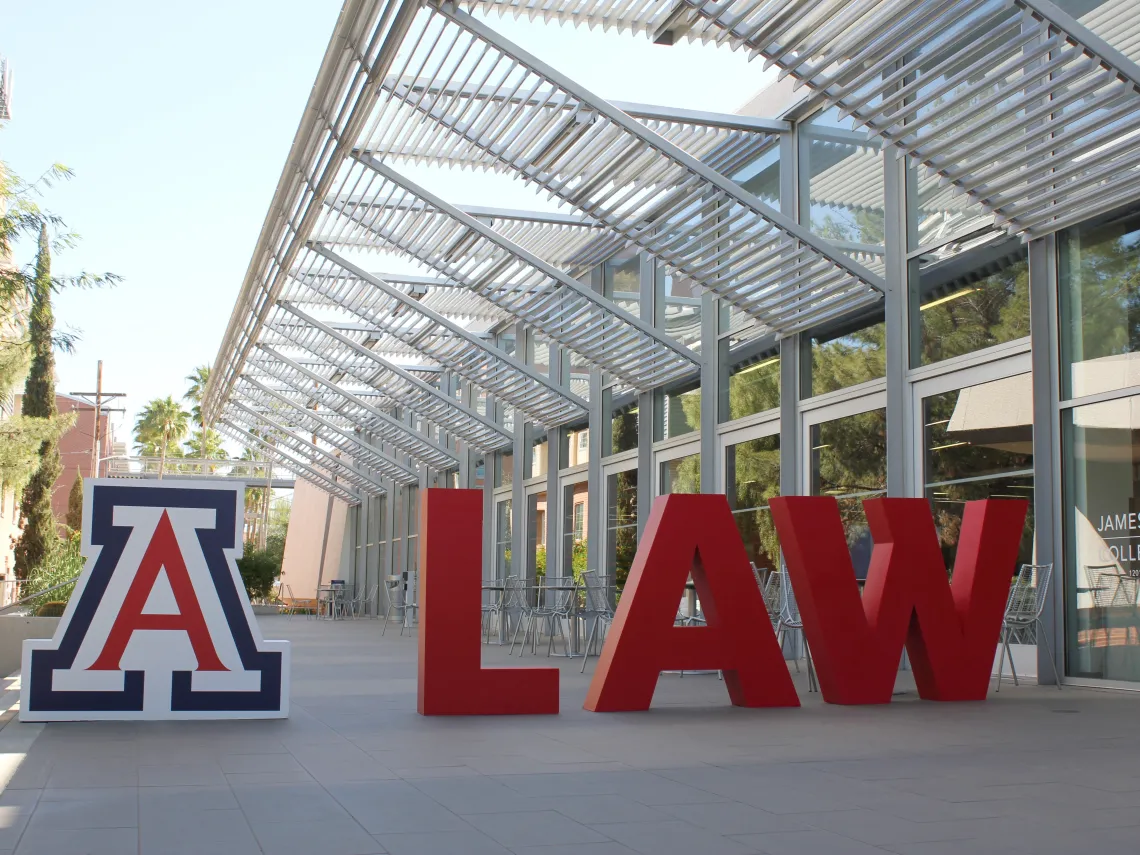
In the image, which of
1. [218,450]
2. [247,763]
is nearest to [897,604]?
[247,763]

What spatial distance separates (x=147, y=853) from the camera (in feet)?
11.2

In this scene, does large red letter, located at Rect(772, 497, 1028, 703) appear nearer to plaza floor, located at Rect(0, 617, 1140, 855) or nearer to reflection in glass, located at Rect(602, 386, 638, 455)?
plaza floor, located at Rect(0, 617, 1140, 855)

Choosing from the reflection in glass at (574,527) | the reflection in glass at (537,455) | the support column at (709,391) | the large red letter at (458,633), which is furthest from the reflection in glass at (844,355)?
the reflection in glass at (537,455)

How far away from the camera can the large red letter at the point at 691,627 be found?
283 inches

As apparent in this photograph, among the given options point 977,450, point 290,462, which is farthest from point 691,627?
point 290,462

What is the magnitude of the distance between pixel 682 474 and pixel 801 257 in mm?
4543

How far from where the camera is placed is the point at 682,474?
15070 millimetres

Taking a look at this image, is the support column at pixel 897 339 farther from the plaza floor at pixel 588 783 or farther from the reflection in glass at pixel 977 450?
the plaza floor at pixel 588 783

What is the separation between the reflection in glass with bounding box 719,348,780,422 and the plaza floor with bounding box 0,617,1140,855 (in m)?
5.92

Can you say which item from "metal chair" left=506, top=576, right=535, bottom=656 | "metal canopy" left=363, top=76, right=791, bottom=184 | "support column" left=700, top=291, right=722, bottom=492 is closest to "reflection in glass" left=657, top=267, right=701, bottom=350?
"support column" left=700, top=291, right=722, bottom=492

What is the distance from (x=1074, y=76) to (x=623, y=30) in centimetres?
367

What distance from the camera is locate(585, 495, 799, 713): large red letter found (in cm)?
718

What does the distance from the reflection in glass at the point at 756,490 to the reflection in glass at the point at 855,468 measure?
2.94 feet

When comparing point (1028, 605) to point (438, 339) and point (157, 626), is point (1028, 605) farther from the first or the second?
point (438, 339)
